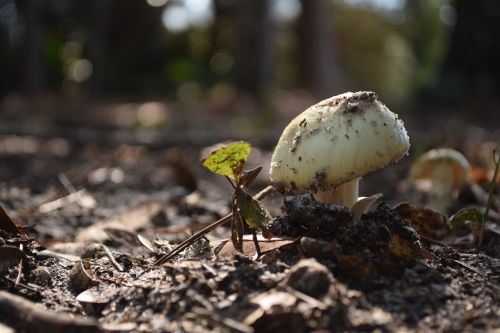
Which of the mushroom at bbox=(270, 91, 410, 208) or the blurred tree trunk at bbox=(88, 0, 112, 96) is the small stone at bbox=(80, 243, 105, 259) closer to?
the mushroom at bbox=(270, 91, 410, 208)

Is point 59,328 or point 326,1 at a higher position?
point 326,1

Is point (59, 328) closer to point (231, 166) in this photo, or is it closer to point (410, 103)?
point (231, 166)

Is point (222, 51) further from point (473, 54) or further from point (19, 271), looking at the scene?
point (19, 271)

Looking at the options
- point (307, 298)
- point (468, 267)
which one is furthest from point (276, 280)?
point (468, 267)

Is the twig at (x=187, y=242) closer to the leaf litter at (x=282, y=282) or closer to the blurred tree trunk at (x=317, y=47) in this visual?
the leaf litter at (x=282, y=282)

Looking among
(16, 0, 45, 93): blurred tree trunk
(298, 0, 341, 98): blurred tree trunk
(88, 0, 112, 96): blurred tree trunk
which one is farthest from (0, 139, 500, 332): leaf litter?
(298, 0, 341, 98): blurred tree trunk

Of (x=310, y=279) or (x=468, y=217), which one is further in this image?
(x=468, y=217)

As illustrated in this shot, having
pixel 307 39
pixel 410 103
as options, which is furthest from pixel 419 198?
pixel 307 39
